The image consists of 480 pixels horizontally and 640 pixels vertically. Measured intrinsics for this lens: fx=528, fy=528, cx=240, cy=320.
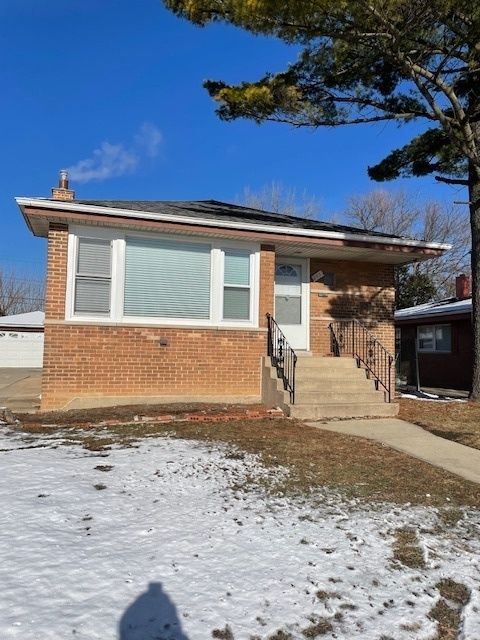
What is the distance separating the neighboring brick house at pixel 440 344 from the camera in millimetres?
17547

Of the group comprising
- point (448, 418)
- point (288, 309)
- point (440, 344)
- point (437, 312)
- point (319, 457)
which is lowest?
point (319, 457)

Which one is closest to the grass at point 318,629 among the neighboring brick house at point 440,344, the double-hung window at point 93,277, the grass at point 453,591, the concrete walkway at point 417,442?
the grass at point 453,591

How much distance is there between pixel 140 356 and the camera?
9.18m

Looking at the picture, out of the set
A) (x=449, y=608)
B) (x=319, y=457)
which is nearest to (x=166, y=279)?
(x=319, y=457)

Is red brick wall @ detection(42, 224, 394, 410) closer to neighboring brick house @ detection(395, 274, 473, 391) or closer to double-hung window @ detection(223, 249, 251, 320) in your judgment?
double-hung window @ detection(223, 249, 251, 320)

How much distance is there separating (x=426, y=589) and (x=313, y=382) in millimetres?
6045

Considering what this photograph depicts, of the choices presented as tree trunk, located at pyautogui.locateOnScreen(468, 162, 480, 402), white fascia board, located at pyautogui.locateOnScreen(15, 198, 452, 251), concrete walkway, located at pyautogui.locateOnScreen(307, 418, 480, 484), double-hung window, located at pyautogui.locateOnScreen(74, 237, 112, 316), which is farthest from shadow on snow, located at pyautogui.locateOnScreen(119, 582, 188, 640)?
tree trunk, located at pyautogui.locateOnScreen(468, 162, 480, 402)

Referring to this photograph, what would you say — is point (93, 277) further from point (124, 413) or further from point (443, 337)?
point (443, 337)

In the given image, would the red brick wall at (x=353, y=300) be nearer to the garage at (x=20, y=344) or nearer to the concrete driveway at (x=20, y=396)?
Answer: the concrete driveway at (x=20, y=396)

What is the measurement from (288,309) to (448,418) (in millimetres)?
3790

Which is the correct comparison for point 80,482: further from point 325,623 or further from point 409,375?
point 409,375

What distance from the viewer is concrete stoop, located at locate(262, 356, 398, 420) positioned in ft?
27.6

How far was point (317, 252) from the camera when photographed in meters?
10.7

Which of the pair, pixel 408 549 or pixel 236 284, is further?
pixel 236 284
